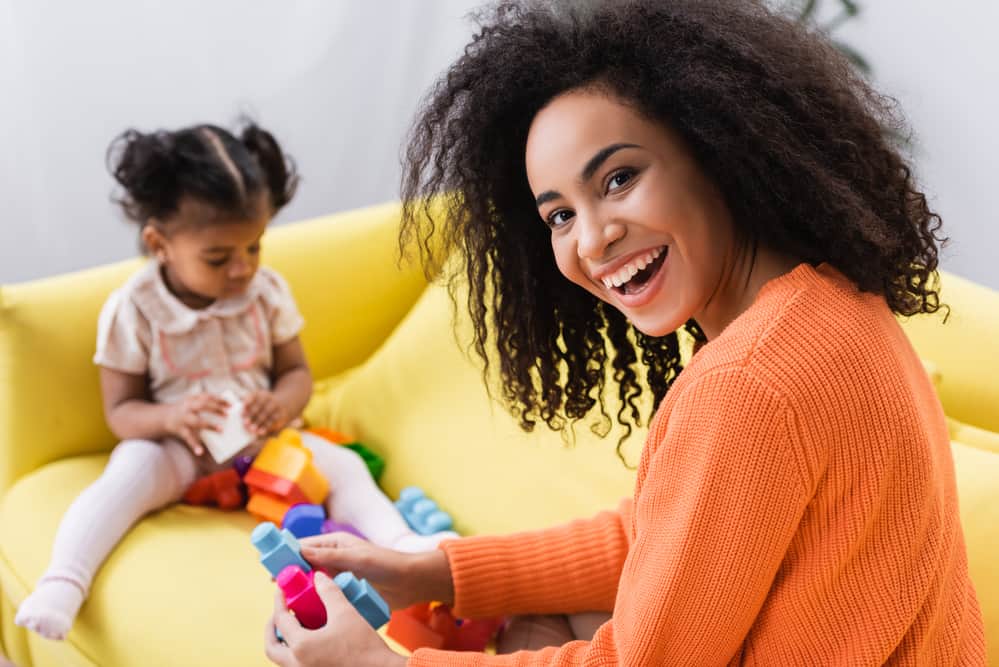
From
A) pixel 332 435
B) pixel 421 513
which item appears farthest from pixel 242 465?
pixel 421 513

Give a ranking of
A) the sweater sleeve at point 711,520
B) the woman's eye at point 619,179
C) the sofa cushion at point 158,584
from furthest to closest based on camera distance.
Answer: the sofa cushion at point 158,584
the woman's eye at point 619,179
the sweater sleeve at point 711,520

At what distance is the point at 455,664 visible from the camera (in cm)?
97

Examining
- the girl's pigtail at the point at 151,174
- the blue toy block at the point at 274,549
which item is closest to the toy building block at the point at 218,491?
the girl's pigtail at the point at 151,174

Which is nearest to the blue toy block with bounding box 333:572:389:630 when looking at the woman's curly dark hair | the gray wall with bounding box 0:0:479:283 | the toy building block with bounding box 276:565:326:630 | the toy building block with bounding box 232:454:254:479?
the toy building block with bounding box 276:565:326:630

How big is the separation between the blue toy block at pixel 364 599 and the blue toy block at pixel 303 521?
37 centimetres

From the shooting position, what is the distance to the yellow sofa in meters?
1.29

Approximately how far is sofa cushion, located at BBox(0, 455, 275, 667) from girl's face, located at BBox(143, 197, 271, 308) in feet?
1.09

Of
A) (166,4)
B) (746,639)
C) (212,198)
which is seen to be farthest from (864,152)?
(166,4)

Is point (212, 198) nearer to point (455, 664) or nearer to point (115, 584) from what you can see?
point (115, 584)

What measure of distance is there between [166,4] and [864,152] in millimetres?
1758

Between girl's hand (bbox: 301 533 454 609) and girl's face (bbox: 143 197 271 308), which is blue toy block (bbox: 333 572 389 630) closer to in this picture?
girl's hand (bbox: 301 533 454 609)

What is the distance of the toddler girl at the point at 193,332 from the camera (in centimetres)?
154

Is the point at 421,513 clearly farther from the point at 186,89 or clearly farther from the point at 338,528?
the point at 186,89

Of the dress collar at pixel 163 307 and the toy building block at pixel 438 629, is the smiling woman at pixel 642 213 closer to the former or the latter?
the toy building block at pixel 438 629
